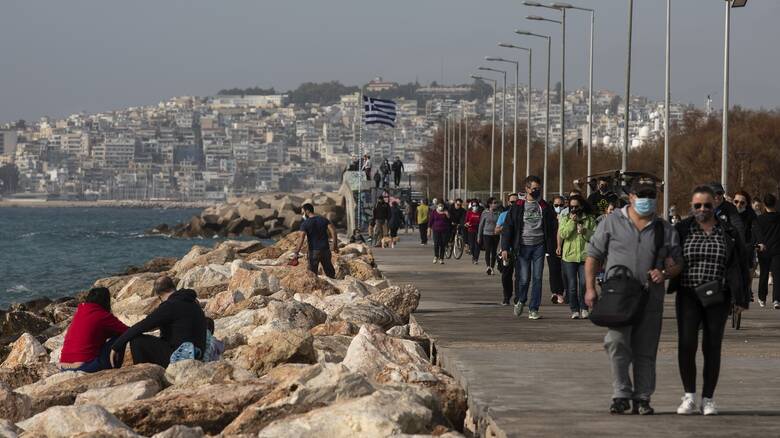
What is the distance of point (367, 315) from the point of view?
19.5 meters

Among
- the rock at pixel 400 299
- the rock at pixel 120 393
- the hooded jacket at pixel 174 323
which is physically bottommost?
the rock at pixel 400 299

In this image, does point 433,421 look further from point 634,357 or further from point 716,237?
point 716,237

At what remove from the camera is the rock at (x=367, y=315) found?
19.2m

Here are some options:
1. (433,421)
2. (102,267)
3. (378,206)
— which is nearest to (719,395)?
(433,421)

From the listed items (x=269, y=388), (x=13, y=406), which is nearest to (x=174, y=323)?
(x=13, y=406)

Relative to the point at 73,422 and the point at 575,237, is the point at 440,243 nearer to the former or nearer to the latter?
Result: the point at 575,237

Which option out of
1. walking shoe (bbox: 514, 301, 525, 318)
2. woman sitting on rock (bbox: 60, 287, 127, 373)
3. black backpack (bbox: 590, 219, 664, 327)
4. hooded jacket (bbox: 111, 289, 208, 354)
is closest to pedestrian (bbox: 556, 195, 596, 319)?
walking shoe (bbox: 514, 301, 525, 318)

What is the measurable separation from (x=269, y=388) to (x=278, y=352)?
2.71 meters

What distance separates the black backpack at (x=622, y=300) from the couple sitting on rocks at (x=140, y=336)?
185 inches

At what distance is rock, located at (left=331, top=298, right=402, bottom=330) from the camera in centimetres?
1919

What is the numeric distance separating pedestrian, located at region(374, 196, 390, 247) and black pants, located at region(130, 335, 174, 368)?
35.3 metres

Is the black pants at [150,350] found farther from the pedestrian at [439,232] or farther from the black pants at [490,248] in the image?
the pedestrian at [439,232]

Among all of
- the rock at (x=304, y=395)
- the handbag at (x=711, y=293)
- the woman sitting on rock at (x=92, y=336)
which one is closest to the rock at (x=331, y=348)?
the woman sitting on rock at (x=92, y=336)

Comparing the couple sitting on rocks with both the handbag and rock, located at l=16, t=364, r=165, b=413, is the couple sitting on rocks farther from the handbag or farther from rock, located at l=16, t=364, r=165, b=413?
the handbag
